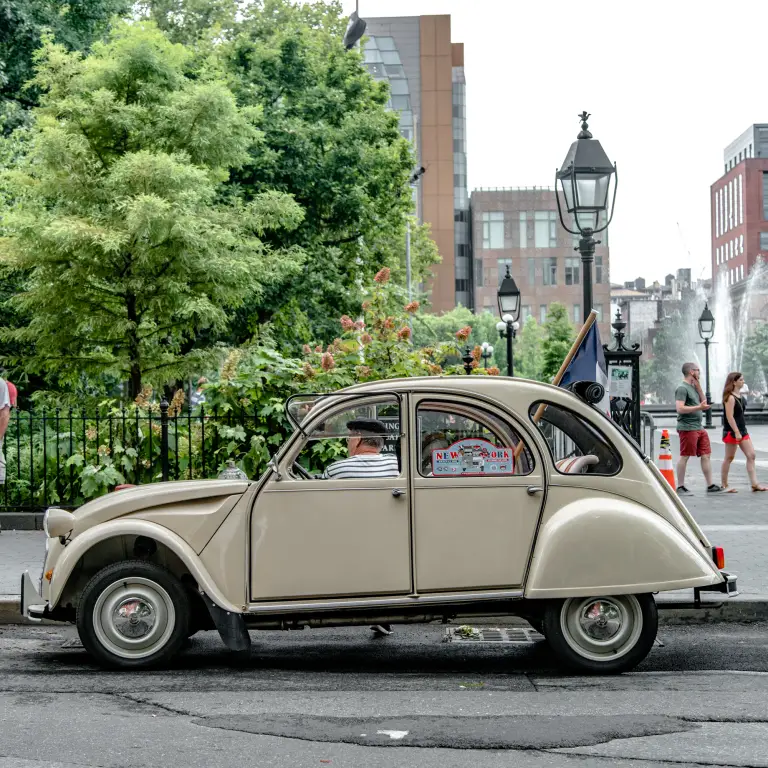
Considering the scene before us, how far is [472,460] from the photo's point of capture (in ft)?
21.4

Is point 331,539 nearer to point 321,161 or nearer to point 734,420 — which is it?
point 734,420

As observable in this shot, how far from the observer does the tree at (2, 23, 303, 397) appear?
1789 cm

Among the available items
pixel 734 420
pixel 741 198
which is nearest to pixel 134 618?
pixel 734 420

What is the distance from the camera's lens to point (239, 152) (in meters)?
20.3

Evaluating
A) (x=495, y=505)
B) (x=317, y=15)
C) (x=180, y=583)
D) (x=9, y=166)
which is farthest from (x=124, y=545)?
(x=317, y=15)

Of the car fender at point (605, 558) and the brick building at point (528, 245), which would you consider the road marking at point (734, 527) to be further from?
the brick building at point (528, 245)

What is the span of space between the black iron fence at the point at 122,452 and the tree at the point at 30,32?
50.6 feet

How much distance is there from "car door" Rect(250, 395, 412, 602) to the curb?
1.98 meters

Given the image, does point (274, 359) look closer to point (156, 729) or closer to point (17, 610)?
point (17, 610)

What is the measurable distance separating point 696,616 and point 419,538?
113 inches

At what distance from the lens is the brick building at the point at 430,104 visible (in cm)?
10475

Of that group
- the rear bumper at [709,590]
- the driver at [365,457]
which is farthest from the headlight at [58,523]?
the rear bumper at [709,590]

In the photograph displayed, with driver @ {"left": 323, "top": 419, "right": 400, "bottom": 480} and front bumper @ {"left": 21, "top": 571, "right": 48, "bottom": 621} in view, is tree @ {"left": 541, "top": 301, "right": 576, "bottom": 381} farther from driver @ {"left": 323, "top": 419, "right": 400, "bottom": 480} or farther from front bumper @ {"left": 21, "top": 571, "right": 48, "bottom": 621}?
front bumper @ {"left": 21, "top": 571, "right": 48, "bottom": 621}

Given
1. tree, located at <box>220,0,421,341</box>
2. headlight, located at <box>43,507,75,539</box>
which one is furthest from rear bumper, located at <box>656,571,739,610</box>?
tree, located at <box>220,0,421,341</box>
